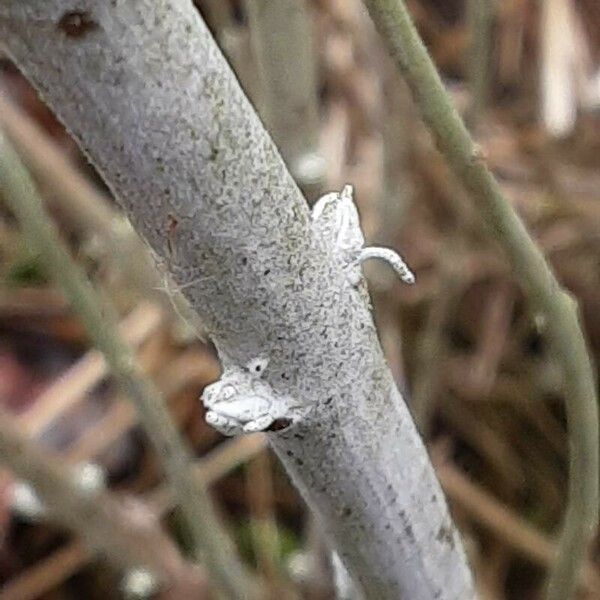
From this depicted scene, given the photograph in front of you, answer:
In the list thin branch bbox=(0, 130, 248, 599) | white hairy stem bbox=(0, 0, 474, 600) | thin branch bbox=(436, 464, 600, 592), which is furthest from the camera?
thin branch bbox=(436, 464, 600, 592)

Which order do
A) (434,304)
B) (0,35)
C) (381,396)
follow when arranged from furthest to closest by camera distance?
(434,304), (381,396), (0,35)

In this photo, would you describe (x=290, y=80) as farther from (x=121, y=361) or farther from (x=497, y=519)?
(x=497, y=519)

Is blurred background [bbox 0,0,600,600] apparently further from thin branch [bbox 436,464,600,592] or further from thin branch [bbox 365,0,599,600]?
thin branch [bbox 365,0,599,600]

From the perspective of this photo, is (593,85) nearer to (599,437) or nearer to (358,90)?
(358,90)

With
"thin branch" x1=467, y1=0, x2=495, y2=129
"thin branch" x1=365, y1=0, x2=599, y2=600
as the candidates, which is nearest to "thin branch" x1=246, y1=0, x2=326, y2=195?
"thin branch" x1=467, y1=0, x2=495, y2=129

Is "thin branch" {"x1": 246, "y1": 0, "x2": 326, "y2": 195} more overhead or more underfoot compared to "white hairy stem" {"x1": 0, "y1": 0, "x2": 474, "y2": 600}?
more overhead

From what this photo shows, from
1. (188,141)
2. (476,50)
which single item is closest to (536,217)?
(476,50)

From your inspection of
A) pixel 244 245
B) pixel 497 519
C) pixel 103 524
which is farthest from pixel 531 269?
pixel 497 519
